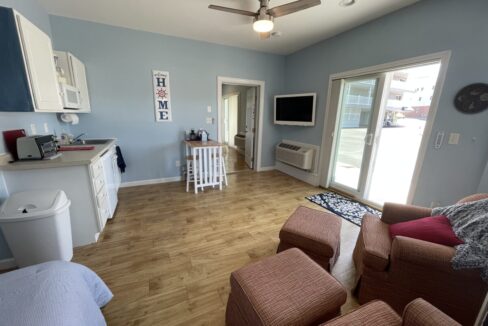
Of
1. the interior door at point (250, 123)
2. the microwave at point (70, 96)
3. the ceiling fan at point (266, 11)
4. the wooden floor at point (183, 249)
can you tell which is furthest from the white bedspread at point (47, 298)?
the interior door at point (250, 123)

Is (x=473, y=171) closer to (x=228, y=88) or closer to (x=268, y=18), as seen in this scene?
(x=268, y=18)

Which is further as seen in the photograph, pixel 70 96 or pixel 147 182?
pixel 147 182

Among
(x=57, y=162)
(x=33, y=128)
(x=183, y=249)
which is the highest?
(x=33, y=128)

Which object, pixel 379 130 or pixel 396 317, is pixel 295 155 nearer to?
pixel 379 130

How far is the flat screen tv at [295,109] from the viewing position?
3814 millimetres

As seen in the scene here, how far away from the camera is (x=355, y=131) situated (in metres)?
3.25

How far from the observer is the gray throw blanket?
1074 mm

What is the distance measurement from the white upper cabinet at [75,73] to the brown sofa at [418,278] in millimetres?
3733

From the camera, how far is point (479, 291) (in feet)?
3.64

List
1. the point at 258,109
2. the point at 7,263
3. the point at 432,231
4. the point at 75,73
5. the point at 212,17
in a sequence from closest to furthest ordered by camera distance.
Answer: the point at 432,231
the point at 7,263
the point at 75,73
the point at 212,17
the point at 258,109

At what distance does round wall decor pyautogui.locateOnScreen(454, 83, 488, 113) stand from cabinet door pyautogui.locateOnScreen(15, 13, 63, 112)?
4029mm

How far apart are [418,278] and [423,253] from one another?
18 cm

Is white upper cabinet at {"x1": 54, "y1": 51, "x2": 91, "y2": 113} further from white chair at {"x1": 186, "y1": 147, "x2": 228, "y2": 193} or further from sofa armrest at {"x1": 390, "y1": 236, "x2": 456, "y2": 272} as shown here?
sofa armrest at {"x1": 390, "y1": 236, "x2": 456, "y2": 272}

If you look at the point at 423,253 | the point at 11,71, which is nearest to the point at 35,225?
the point at 11,71
